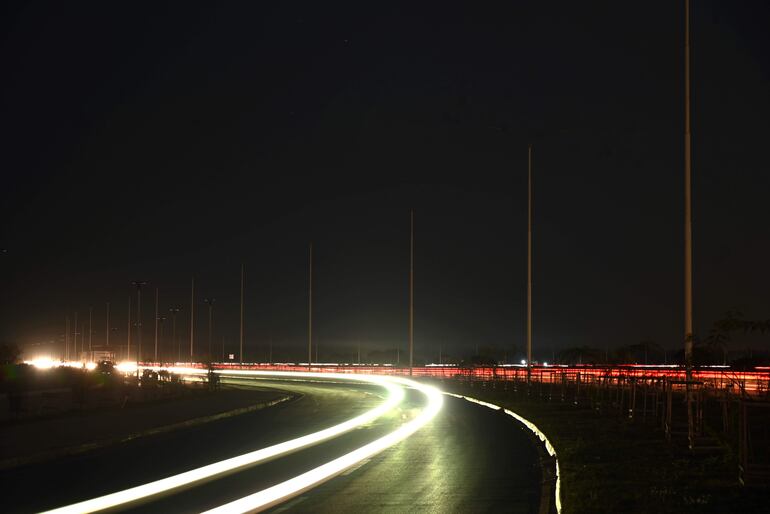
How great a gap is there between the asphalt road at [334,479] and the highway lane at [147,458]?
0.06 ft

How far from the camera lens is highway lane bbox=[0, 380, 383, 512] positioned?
14.0 metres

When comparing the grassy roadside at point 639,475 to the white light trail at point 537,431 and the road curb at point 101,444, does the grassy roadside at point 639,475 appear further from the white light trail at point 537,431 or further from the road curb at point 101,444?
the road curb at point 101,444

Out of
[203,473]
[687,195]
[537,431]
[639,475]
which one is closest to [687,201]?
[687,195]

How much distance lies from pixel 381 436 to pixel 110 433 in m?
6.49

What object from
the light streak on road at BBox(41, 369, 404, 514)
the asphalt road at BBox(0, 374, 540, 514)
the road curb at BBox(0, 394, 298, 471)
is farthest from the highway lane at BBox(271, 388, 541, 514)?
the road curb at BBox(0, 394, 298, 471)

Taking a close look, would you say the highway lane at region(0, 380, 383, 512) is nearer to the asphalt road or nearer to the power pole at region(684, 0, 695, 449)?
the asphalt road

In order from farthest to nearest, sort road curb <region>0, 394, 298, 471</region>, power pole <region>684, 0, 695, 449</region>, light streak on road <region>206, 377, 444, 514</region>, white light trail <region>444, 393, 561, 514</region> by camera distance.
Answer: power pole <region>684, 0, 695, 449</region> < road curb <region>0, 394, 298, 471</region> < white light trail <region>444, 393, 561, 514</region> < light streak on road <region>206, 377, 444, 514</region>

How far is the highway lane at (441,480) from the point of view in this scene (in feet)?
40.9

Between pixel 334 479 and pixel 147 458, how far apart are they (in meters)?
5.03

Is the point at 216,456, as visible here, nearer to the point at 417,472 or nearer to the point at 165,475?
the point at 165,475

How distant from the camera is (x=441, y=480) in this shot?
14938 mm

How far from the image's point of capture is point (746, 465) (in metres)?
12.8

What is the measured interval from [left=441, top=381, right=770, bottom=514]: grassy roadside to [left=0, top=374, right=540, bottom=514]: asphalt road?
775mm

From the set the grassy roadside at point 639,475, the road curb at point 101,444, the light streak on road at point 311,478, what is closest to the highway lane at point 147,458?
the road curb at point 101,444
